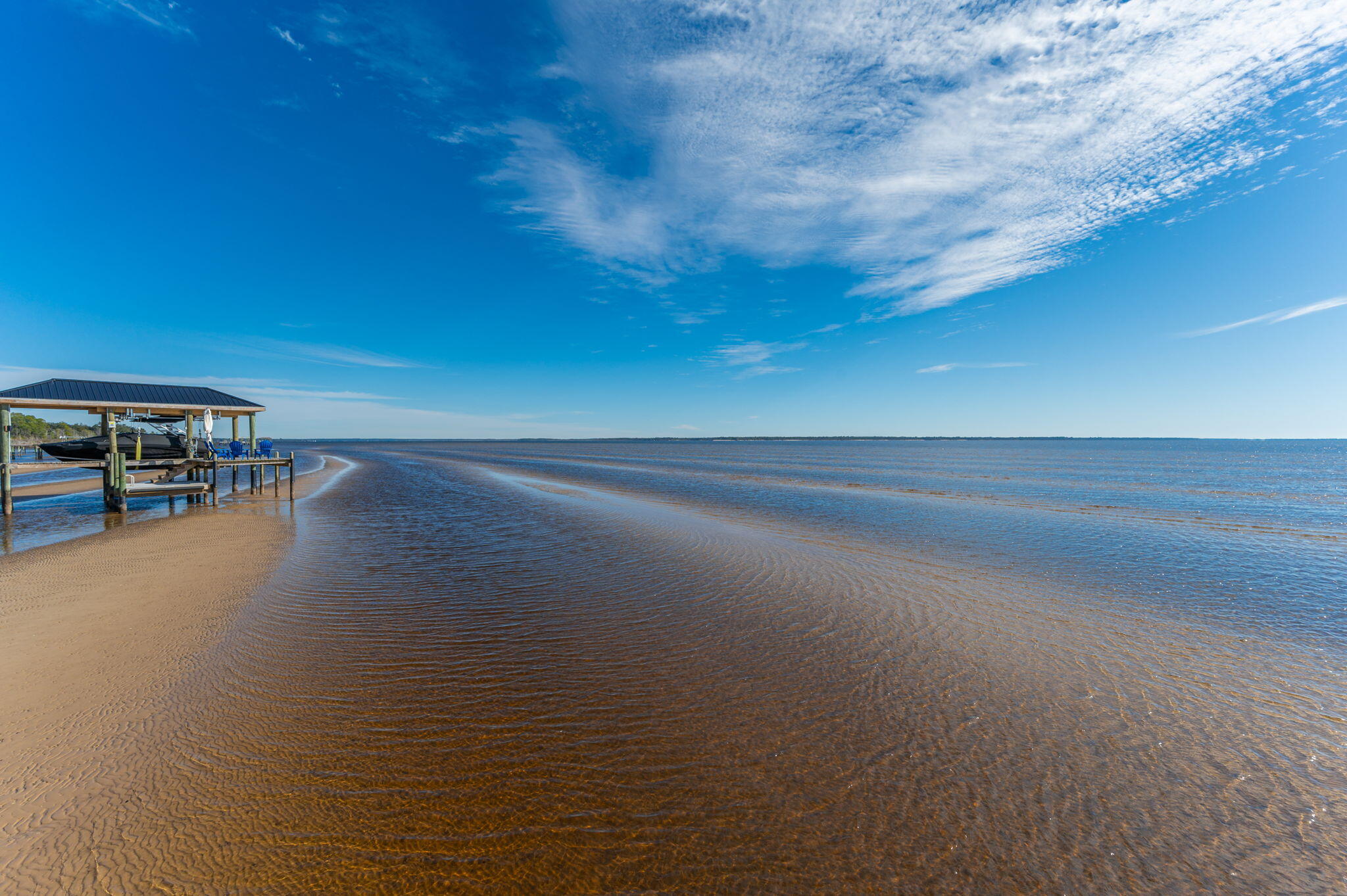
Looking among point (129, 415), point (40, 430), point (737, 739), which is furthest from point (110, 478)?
point (40, 430)

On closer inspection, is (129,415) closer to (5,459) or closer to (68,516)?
(5,459)

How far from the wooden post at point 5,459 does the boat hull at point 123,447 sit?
8.19ft

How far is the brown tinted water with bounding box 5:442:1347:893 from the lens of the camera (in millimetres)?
3068

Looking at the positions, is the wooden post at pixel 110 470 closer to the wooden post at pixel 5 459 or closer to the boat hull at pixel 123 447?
the boat hull at pixel 123 447

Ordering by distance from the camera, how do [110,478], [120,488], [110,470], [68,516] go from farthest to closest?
[110,478]
[110,470]
[120,488]
[68,516]

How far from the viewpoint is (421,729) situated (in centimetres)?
449

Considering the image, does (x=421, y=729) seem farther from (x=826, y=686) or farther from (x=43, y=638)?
(x=43, y=638)

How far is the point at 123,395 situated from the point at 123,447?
3105 mm

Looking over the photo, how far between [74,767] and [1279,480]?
55.7 m

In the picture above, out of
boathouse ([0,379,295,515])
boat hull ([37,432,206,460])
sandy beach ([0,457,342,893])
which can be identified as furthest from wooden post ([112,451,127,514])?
sandy beach ([0,457,342,893])

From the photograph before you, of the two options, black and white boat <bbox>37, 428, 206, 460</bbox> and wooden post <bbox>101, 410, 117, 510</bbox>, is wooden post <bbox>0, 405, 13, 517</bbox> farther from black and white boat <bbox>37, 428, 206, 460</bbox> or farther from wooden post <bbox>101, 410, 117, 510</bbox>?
black and white boat <bbox>37, 428, 206, 460</bbox>

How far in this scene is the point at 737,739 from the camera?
4.40 m

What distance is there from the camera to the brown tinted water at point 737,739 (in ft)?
10.1

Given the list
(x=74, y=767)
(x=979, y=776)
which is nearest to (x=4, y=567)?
(x=74, y=767)
